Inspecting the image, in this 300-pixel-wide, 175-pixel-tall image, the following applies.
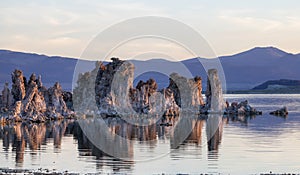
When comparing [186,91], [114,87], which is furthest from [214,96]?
[114,87]

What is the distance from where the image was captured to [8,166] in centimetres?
4272

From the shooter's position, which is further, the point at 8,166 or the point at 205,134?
the point at 205,134

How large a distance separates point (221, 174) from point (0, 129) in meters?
41.2

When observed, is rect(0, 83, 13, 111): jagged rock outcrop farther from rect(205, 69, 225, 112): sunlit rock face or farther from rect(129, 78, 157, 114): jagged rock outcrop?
rect(205, 69, 225, 112): sunlit rock face

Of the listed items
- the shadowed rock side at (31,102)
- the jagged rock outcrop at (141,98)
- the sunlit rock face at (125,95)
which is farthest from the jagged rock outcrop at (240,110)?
the shadowed rock side at (31,102)

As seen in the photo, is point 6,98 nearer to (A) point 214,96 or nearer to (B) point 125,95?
(B) point 125,95

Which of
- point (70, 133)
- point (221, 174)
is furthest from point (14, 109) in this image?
point (221, 174)

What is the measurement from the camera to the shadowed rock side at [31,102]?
9150 cm

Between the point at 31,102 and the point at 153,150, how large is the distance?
43.4 metres

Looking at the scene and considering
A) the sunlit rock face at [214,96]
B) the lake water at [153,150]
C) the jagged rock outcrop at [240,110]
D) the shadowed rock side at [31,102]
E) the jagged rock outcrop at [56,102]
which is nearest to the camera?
the lake water at [153,150]

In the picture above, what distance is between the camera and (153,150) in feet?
178

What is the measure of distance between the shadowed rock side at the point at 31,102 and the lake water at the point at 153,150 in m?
11.9

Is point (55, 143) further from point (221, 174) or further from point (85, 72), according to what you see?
point (85, 72)

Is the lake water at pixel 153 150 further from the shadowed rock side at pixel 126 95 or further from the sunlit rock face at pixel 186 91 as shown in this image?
the sunlit rock face at pixel 186 91
